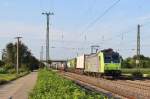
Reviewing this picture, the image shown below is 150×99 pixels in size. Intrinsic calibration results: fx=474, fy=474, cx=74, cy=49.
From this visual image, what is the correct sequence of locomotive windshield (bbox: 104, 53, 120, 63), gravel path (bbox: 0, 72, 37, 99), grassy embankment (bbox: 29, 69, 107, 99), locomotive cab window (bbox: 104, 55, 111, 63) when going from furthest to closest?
1. locomotive windshield (bbox: 104, 53, 120, 63)
2. locomotive cab window (bbox: 104, 55, 111, 63)
3. gravel path (bbox: 0, 72, 37, 99)
4. grassy embankment (bbox: 29, 69, 107, 99)

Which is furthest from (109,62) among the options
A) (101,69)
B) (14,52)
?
(14,52)

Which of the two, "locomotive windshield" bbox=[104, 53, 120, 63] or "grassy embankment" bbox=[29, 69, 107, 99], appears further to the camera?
"locomotive windshield" bbox=[104, 53, 120, 63]

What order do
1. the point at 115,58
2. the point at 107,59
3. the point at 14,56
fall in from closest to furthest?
the point at 107,59 < the point at 115,58 < the point at 14,56

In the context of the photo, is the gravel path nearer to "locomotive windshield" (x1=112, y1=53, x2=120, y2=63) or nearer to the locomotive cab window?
the locomotive cab window

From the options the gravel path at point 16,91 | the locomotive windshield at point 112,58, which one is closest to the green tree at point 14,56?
the locomotive windshield at point 112,58

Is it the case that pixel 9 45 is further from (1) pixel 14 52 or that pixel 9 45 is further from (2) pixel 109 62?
(2) pixel 109 62

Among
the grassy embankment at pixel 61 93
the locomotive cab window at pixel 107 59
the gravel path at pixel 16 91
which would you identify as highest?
the locomotive cab window at pixel 107 59

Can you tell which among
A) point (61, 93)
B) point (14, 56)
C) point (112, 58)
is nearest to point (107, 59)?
point (112, 58)

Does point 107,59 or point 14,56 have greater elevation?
point 14,56

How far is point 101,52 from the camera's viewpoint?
57531 mm

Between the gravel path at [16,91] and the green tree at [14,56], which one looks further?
the green tree at [14,56]

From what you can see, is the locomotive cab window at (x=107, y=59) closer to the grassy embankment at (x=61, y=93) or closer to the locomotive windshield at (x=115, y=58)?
the locomotive windshield at (x=115, y=58)

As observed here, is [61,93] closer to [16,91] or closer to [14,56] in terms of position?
[16,91]

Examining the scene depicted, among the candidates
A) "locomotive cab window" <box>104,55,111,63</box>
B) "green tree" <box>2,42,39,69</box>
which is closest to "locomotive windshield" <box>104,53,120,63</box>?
"locomotive cab window" <box>104,55,111,63</box>
